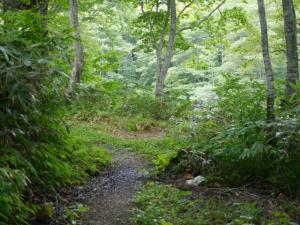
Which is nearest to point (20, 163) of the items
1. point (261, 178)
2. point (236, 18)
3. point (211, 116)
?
point (261, 178)

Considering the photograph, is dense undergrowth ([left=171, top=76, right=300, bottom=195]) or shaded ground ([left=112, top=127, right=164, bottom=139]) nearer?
dense undergrowth ([left=171, top=76, right=300, bottom=195])

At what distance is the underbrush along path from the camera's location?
393 centimetres

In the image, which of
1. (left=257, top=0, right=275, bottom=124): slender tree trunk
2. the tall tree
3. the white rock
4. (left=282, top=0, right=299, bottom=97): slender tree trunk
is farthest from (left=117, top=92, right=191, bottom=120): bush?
the white rock

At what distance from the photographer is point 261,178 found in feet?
15.6

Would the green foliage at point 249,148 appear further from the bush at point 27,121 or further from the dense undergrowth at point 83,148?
the bush at point 27,121

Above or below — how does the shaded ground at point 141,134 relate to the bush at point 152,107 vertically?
below

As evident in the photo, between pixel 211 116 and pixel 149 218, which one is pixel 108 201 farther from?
pixel 211 116

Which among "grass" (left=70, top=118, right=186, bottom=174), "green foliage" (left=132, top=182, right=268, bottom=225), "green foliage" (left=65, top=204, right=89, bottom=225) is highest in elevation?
"green foliage" (left=65, top=204, right=89, bottom=225)

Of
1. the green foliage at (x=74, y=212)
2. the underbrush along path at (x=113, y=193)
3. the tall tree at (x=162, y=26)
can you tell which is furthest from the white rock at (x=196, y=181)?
the tall tree at (x=162, y=26)

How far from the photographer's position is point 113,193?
4836 millimetres

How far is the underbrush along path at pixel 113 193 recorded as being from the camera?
12.9 feet

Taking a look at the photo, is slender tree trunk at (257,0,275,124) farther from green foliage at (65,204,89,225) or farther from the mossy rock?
the mossy rock

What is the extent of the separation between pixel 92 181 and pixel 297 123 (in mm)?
3069

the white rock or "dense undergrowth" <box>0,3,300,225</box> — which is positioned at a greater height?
"dense undergrowth" <box>0,3,300,225</box>
